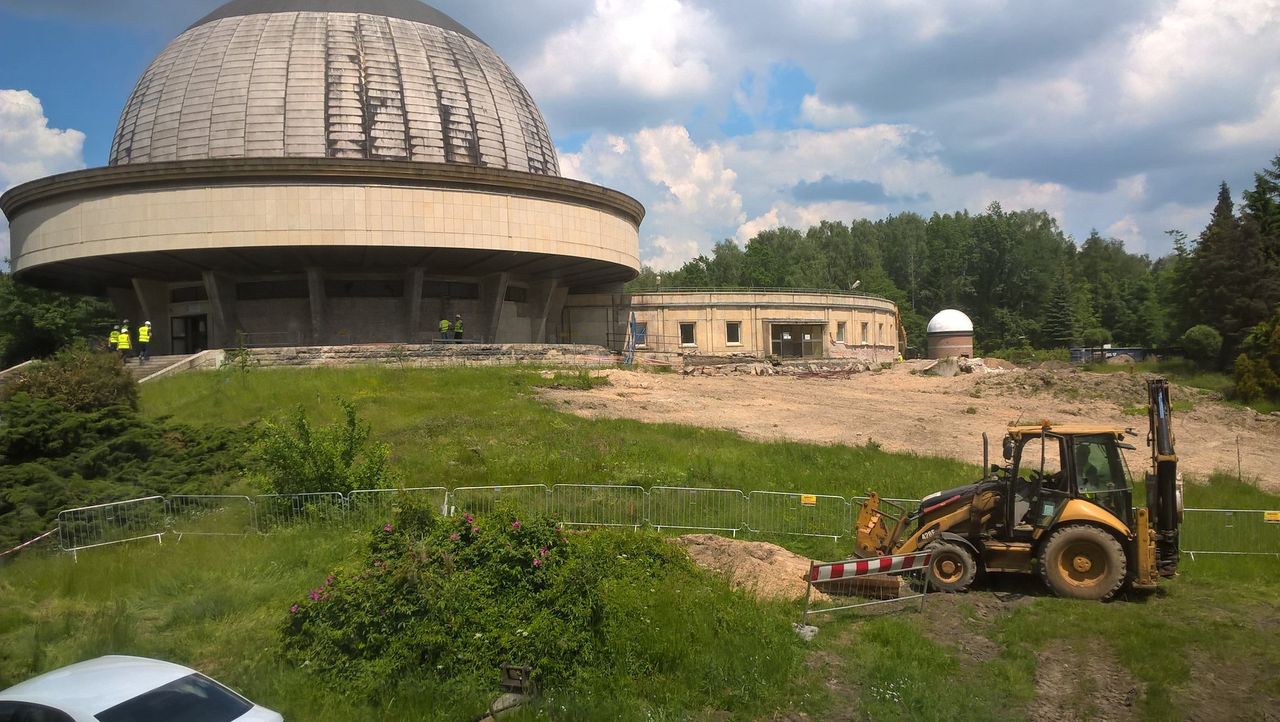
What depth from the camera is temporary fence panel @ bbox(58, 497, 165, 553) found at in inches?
482

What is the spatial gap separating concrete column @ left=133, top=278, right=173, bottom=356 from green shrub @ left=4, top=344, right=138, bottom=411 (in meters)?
22.4

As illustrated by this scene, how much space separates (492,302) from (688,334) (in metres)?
12.6

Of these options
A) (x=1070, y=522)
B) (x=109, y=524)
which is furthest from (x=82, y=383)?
(x=1070, y=522)

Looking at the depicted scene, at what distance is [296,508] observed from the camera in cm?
1324

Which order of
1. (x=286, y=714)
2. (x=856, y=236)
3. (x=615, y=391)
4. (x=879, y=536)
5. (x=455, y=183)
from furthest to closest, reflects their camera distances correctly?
(x=856, y=236) < (x=455, y=183) < (x=615, y=391) < (x=879, y=536) < (x=286, y=714)

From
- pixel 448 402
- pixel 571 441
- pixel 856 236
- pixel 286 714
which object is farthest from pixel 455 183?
pixel 856 236

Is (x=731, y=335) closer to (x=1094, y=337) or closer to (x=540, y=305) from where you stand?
(x=540, y=305)

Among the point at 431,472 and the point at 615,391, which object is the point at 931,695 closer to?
the point at 431,472

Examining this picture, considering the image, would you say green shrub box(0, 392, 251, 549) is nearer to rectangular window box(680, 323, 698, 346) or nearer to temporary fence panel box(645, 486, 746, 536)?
temporary fence panel box(645, 486, 746, 536)

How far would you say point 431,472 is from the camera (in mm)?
16688

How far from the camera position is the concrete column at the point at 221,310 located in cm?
3600

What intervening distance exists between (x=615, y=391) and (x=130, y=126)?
28.3 metres

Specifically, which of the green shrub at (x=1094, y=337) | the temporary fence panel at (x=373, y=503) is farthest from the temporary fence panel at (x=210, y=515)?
the green shrub at (x=1094, y=337)

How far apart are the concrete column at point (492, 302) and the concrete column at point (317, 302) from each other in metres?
7.03
